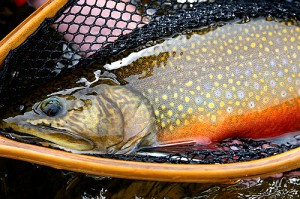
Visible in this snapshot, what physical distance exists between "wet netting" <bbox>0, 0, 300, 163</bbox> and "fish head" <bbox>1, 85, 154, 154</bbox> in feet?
0.33

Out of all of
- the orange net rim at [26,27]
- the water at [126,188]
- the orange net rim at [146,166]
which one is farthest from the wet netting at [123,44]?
the water at [126,188]

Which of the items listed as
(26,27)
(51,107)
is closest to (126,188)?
(51,107)

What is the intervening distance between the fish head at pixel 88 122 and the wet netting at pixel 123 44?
10 cm

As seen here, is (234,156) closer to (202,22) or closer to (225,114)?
(225,114)

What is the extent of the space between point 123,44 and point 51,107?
41cm

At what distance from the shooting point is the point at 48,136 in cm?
166

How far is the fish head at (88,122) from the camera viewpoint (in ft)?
5.46

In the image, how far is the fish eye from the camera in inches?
66.3

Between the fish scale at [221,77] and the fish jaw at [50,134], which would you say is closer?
the fish jaw at [50,134]

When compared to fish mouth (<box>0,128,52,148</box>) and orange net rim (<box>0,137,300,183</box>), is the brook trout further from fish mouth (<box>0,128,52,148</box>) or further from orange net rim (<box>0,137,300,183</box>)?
orange net rim (<box>0,137,300,183</box>)

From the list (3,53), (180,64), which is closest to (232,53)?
(180,64)

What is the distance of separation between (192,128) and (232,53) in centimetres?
38

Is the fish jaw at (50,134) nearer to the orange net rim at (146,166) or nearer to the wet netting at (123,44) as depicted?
the wet netting at (123,44)

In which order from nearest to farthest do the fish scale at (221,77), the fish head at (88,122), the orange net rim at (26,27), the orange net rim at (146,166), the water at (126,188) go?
the orange net rim at (146,166)
the orange net rim at (26,27)
the fish head at (88,122)
the fish scale at (221,77)
the water at (126,188)
